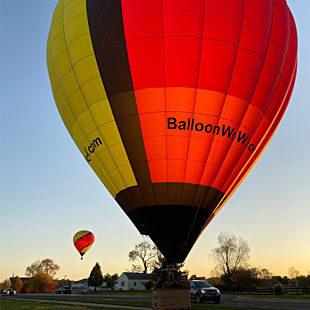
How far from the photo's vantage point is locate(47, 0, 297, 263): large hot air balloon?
1067cm

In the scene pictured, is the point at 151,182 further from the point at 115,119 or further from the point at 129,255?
the point at 129,255

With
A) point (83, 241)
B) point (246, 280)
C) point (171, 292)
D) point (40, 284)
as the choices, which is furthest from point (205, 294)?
point (40, 284)

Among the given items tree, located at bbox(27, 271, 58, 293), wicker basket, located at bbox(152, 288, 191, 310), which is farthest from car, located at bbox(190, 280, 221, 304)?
tree, located at bbox(27, 271, 58, 293)

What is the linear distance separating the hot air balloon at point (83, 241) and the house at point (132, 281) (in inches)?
1554

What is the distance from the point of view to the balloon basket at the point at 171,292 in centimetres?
899

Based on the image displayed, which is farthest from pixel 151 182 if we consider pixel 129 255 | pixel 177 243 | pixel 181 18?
pixel 129 255

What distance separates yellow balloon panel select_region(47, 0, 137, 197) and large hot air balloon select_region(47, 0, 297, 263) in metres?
0.05

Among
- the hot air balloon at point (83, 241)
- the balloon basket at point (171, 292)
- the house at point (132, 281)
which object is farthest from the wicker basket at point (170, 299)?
the house at point (132, 281)

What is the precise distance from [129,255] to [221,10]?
51391 mm

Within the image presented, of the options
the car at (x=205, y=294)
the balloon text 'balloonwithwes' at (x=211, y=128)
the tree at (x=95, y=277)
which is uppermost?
the tree at (x=95, y=277)

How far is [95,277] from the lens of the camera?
210 feet

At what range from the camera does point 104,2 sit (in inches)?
459

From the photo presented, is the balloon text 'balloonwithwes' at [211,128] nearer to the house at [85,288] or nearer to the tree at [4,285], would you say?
the house at [85,288]

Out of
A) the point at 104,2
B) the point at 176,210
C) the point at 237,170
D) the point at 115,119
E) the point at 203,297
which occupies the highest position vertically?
the point at 104,2
